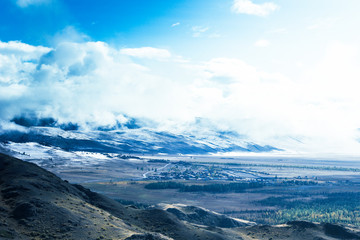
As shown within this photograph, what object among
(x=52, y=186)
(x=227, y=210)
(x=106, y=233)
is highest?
(x=52, y=186)

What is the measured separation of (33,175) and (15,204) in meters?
14.6

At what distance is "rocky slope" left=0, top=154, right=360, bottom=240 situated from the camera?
159 ft

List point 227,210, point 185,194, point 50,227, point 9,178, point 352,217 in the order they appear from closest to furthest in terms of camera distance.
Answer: point 50,227, point 9,178, point 352,217, point 227,210, point 185,194

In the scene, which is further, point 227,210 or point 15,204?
point 227,210

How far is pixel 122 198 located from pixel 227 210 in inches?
1773

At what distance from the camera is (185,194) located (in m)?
171

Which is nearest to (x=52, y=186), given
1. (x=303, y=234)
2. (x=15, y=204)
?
(x=15, y=204)

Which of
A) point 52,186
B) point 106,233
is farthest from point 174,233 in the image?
point 52,186

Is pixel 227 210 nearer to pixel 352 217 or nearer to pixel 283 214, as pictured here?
pixel 283 214

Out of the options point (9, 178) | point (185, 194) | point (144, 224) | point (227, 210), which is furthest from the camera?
point (185, 194)

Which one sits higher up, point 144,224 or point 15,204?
point 15,204

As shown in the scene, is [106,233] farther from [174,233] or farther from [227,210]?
[227,210]

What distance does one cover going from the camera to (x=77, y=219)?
173 ft

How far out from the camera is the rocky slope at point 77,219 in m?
48.3
